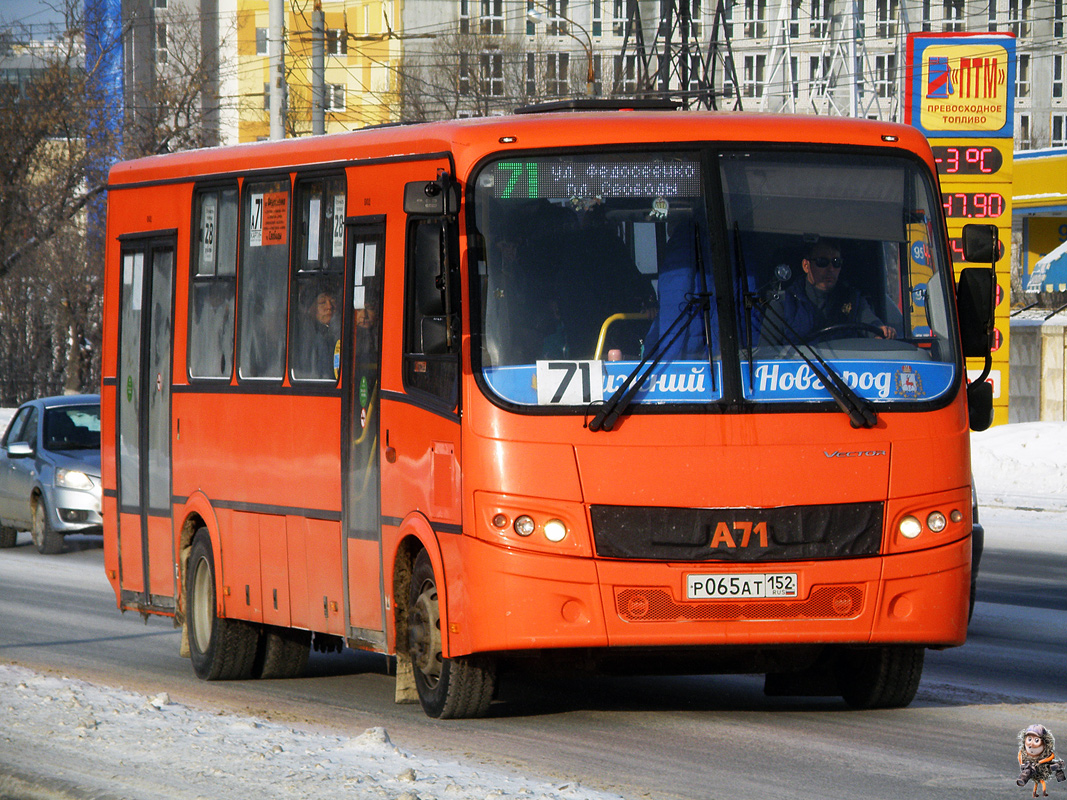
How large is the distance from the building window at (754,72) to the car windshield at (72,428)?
281 ft

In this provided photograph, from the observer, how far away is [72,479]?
64.3 ft

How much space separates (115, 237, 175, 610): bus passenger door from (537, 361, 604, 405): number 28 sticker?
416 centimetres

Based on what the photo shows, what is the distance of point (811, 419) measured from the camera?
27.0 feet

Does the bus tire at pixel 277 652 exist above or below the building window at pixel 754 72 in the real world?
below

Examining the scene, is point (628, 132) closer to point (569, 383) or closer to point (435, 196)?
point (435, 196)

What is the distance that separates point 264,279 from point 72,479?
9598mm

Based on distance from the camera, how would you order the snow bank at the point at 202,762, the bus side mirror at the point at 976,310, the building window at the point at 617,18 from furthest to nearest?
the building window at the point at 617,18
the bus side mirror at the point at 976,310
the snow bank at the point at 202,762

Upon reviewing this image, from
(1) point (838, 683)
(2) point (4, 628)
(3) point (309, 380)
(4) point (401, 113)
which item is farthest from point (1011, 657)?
(4) point (401, 113)

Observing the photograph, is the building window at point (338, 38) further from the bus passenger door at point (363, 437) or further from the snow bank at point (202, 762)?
the snow bank at point (202, 762)

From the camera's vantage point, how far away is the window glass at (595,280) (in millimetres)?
8203

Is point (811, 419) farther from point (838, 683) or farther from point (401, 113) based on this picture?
point (401, 113)

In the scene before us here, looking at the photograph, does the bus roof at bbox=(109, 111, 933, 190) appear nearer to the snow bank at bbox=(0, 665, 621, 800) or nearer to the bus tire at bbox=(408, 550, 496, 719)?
the bus tire at bbox=(408, 550, 496, 719)

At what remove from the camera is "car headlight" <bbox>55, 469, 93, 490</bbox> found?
19.6m

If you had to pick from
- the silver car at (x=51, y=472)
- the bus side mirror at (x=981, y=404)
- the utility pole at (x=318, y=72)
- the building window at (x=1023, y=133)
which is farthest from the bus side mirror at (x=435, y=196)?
the building window at (x=1023, y=133)
